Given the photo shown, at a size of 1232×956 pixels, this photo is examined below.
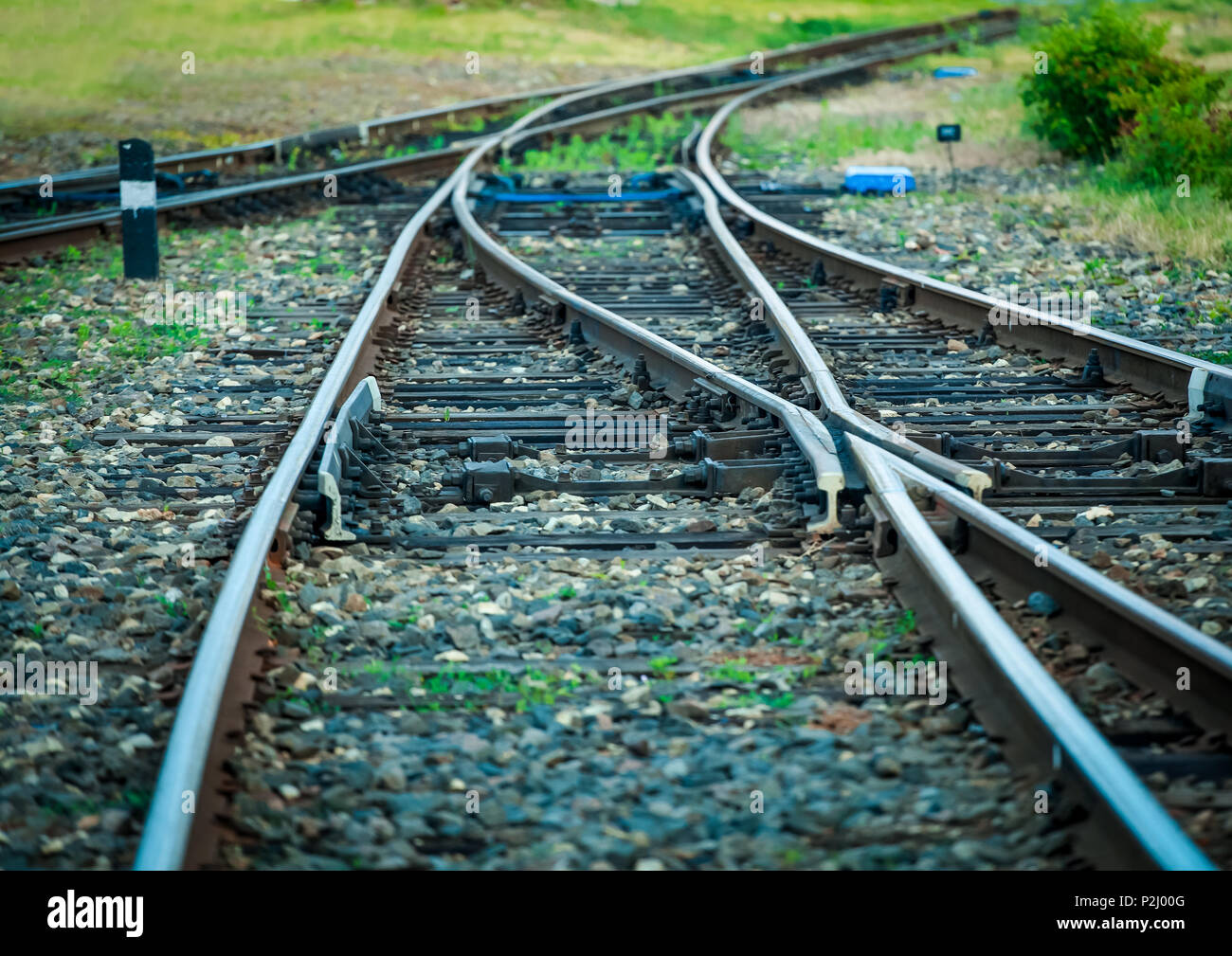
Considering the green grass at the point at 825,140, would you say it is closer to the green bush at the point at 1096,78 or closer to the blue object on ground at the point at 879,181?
the green bush at the point at 1096,78

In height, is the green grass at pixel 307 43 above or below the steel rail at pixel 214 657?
above

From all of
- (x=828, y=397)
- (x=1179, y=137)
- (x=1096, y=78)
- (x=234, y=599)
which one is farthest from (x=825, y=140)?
(x=234, y=599)

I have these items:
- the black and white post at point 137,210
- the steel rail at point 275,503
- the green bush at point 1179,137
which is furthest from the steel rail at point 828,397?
the green bush at point 1179,137

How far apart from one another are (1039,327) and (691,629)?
4009 mm

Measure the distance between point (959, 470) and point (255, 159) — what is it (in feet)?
43.2

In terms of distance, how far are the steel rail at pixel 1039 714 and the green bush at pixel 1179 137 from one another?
28.4ft

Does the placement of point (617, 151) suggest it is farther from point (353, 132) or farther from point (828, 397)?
point (828, 397)

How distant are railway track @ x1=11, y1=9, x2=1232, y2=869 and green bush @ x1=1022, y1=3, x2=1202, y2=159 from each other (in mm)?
9101

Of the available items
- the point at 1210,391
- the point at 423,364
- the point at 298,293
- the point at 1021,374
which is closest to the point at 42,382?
the point at 423,364

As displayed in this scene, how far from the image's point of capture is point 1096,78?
1547cm

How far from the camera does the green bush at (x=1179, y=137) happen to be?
12.3 m

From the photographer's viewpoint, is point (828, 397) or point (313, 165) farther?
point (313, 165)

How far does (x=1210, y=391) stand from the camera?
604cm

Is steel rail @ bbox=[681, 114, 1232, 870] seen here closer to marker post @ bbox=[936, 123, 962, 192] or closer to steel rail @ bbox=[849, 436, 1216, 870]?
steel rail @ bbox=[849, 436, 1216, 870]
